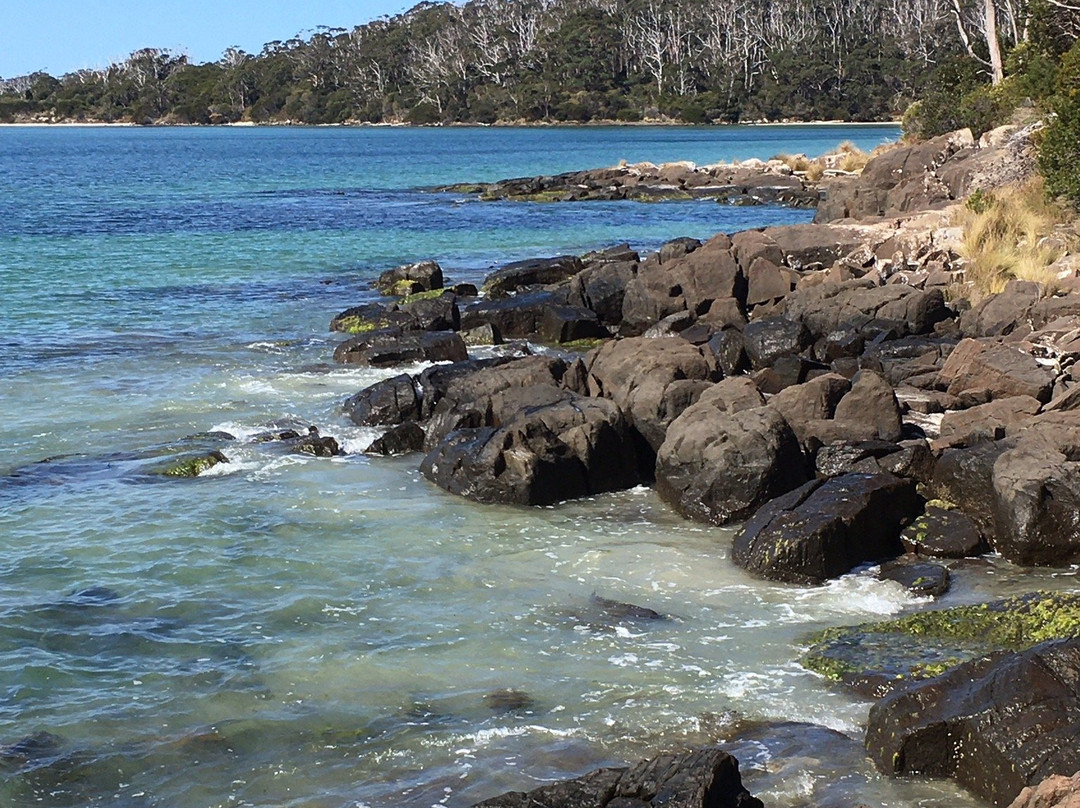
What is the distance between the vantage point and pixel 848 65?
147000 mm

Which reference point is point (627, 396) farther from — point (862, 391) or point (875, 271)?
point (875, 271)

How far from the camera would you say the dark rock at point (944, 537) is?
500 inches

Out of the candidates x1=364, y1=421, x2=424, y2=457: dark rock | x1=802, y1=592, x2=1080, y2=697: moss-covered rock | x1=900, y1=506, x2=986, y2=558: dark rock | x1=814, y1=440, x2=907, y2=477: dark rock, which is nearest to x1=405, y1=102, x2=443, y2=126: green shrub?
x1=364, y1=421, x2=424, y2=457: dark rock

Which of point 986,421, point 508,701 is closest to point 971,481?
point 986,421

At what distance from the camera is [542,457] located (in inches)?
582

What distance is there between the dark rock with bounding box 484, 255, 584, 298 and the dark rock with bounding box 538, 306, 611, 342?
4082mm

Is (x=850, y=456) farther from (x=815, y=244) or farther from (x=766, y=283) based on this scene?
(x=815, y=244)

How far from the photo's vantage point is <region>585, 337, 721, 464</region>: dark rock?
16172mm

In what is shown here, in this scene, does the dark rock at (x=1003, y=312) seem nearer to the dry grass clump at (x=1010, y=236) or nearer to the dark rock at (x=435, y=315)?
the dry grass clump at (x=1010, y=236)

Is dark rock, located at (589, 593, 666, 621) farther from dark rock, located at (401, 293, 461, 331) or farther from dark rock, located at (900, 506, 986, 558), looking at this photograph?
dark rock, located at (401, 293, 461, 331)

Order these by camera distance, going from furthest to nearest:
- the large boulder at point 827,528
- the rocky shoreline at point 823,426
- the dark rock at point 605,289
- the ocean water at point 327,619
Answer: the dark rock at point 605,289 < the large boulder at point 827,528 < the ocean water at point 327,619 < the rocky shoreline at point 823,426

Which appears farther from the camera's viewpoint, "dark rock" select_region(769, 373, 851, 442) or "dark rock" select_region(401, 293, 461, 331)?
"dark rock" select_region(401, 293, 461, 331)

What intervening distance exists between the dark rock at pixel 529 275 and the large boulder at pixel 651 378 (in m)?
9.87

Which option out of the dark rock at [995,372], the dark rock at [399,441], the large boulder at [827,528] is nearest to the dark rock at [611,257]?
the dark rock at [995,372]
